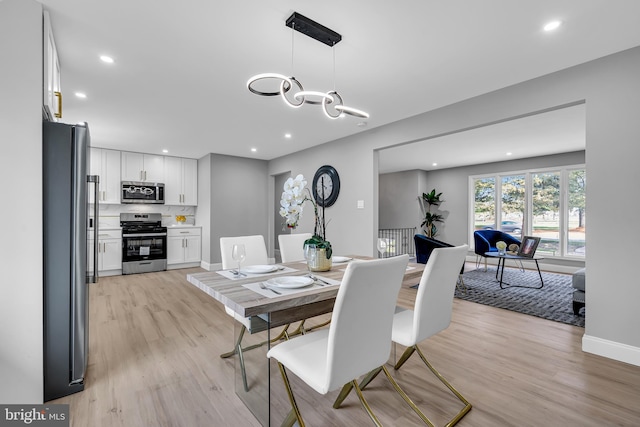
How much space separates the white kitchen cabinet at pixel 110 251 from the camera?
5.33m

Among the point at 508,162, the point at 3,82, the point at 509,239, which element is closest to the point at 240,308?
the point at 3,82

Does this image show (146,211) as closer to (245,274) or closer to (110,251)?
(110,251)

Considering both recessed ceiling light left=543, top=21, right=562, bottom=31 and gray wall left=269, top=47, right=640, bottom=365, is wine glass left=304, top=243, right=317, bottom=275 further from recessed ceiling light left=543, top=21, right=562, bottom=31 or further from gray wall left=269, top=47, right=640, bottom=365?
gray wall left=269, top=47, right=640, bottom=365

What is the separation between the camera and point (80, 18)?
1952mm

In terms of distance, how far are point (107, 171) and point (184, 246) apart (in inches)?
78.6

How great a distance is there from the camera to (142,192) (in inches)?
232

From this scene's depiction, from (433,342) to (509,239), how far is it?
447cm

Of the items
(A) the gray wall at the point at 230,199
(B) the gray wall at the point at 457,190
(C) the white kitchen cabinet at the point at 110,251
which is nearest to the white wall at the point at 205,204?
(A) the gray wall at the point at 230,199

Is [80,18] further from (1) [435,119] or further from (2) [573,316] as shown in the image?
(2) [573,316]

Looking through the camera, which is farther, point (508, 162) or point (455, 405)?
point (508, 162)

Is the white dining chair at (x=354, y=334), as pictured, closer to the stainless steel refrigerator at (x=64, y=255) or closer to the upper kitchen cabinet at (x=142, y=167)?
the stainless steel refrigerator at (x=64, y=255)

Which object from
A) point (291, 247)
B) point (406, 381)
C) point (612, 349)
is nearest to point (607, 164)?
point (612, 349)

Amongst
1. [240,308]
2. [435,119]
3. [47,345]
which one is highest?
[435,119]

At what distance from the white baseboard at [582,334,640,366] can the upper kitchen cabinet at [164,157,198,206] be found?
21.9 ft
